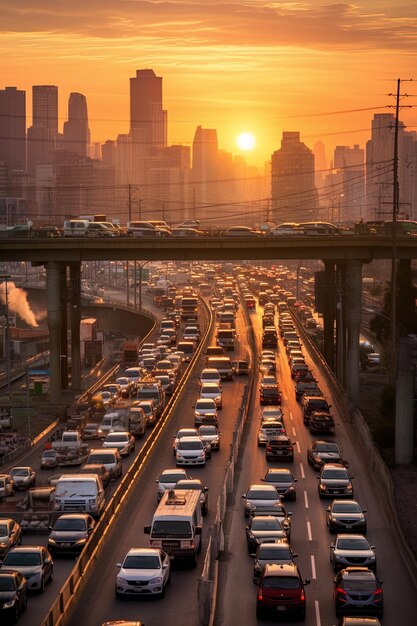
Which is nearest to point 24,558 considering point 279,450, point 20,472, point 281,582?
point 281,582

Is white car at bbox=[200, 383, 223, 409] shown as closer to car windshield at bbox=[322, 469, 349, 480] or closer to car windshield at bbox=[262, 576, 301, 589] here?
car windshield at bbox=[322, 469, 349, 480]

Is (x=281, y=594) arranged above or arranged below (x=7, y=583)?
below

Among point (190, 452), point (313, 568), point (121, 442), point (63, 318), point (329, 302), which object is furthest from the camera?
point (329, 302)

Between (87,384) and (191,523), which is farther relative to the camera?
(87,384)

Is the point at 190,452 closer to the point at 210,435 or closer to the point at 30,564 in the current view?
the point at 210,435

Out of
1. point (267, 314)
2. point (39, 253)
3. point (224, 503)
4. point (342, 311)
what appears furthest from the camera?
point (267, 314)

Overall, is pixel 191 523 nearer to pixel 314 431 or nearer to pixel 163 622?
pixel 163 622

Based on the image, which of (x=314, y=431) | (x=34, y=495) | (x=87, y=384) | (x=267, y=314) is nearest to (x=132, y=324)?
(x=267, y=314)

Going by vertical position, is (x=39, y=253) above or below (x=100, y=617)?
above
